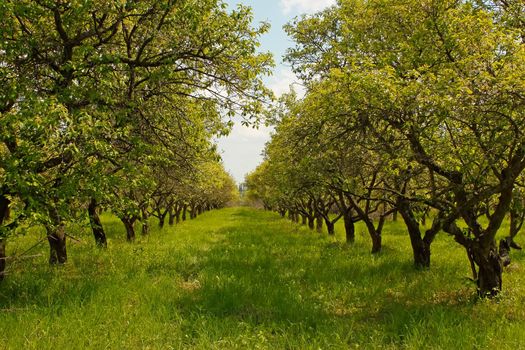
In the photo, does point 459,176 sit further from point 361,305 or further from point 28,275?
point 28,275

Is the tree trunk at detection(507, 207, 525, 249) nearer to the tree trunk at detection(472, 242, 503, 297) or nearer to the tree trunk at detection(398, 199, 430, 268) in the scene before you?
the tree trunk at detection(398, 199, 430, 268)

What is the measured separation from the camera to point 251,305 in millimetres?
9156

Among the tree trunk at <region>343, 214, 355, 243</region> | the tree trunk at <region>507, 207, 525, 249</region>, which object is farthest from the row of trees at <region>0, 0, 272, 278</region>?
the tree trunk at <region>343, 214, 355, 243</region>

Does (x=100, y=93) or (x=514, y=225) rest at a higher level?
(x=100, y=93)

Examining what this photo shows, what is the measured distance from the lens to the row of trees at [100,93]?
23.1 ft

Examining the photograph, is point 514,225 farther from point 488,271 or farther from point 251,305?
point 251,305

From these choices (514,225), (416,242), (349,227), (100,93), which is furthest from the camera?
(349,227)

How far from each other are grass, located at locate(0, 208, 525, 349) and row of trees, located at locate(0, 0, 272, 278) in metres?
1.76

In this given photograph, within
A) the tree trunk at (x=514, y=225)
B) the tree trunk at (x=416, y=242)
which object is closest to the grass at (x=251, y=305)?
the tree trunk at (x=416, y=242)

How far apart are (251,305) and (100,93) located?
6004mm

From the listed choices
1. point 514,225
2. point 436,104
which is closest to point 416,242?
point 514,225

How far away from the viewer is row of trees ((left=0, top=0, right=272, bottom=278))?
277 inches

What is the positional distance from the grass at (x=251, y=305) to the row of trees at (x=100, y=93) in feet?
5.77

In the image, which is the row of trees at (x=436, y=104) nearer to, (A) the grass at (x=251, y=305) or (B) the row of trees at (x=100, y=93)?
(A) the grass at (x=251, y=305)
